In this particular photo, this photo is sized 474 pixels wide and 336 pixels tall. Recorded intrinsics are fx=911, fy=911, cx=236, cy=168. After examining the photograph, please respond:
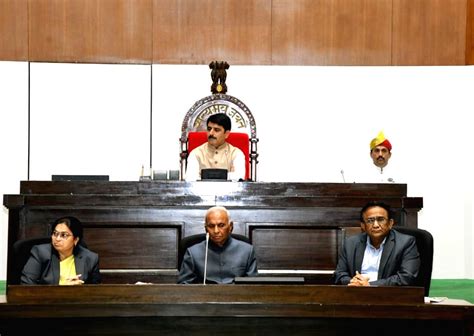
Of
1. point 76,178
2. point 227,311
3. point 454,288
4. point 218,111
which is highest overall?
point 218,111

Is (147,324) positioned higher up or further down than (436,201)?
→ further down

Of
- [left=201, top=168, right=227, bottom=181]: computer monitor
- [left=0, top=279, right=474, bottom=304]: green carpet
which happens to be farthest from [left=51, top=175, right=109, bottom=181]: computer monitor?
[left=0, top=279, right=474, bottom=304]: green carpet

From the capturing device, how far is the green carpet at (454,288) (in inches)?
243

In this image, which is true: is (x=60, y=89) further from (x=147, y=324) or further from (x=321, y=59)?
(x=147, y=324)

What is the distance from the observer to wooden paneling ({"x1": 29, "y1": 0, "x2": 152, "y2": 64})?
7586mm

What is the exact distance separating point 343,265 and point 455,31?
390cm

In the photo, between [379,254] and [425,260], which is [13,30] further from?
[425,260]

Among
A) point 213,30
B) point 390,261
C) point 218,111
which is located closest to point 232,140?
point 218,111

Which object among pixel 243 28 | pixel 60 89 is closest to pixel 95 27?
pixel 60 89

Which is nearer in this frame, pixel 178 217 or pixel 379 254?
pixel 379 254

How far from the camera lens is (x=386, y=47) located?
7.70 meters

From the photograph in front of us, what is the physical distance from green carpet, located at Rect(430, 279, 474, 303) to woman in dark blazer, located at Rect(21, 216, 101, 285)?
110 inches

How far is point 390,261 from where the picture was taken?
4.20 m

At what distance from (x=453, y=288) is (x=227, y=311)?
3.86 metres
